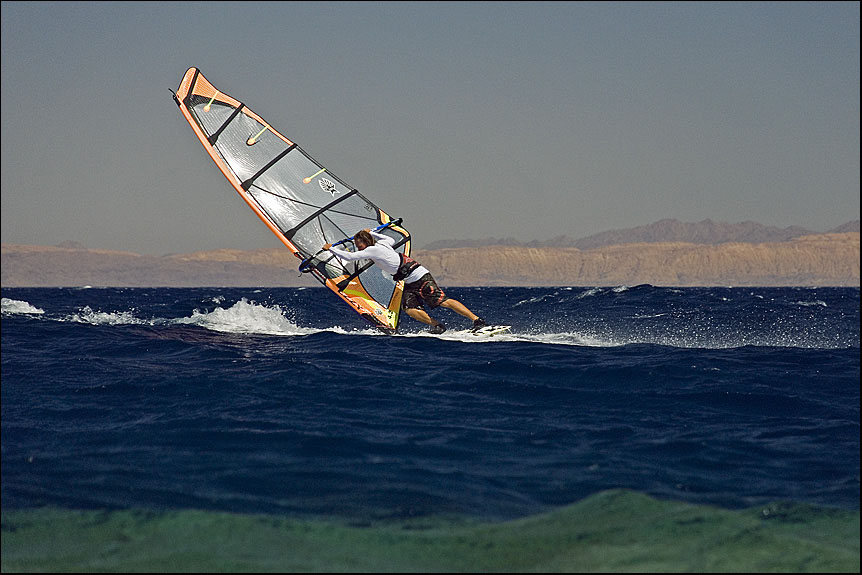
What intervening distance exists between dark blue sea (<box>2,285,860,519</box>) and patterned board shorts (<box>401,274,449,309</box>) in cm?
86

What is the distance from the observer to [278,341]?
45.1ft

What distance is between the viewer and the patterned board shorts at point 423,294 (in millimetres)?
14125

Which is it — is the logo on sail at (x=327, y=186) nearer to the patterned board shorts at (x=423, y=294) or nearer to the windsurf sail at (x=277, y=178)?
the windsurf sail at (x=277, y=178)

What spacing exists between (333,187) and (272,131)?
174cm

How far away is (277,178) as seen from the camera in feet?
52.0

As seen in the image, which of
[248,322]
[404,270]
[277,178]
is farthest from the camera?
[248,322]

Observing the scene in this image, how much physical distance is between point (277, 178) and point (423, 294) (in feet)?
13.6

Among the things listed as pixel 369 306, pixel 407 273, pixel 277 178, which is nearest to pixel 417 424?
pixel 407 273

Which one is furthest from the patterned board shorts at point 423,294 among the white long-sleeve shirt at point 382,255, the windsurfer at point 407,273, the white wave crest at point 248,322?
the white wave crest at point 248,322

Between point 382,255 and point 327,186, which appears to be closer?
point 382,255

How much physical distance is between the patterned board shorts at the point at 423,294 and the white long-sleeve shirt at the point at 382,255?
116mm

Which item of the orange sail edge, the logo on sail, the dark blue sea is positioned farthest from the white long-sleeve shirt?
the logo on sail

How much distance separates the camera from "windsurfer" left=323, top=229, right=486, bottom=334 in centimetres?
1358

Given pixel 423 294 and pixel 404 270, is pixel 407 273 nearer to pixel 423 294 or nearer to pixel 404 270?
pixel 404 270
